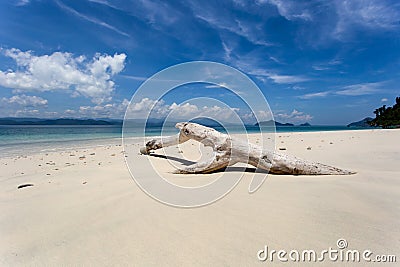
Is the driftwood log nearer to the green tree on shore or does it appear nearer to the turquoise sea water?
the turquoise sea water

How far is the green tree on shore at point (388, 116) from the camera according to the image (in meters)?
39.6

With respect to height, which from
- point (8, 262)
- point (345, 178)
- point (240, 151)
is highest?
point (240, 151)

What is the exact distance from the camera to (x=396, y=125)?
126 ft

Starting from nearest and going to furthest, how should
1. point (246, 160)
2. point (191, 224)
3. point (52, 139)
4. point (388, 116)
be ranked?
point (191, 224) < point (246, 160) < point (52, 139) < point (388, 116)

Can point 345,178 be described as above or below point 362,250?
above

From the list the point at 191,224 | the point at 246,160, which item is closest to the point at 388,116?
the point at 246,160

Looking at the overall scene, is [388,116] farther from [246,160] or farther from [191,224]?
[191,224]

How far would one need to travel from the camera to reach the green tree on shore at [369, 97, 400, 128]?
1558 inches

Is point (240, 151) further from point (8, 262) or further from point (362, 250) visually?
point (8, 262)

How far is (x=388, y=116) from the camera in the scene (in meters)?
42.3

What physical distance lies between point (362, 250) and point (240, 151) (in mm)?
3145

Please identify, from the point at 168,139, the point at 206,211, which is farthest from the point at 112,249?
the point at 168,139

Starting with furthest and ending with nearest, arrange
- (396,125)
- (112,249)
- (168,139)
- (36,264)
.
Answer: (396,125), (168,139), (112,249), (36,264)

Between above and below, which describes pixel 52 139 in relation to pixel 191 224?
above
